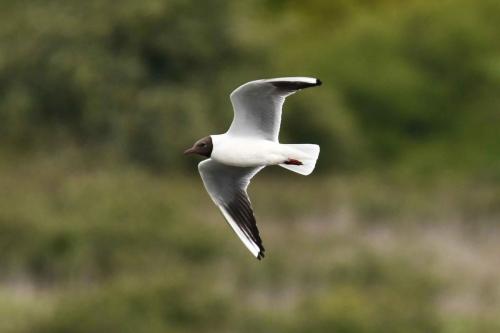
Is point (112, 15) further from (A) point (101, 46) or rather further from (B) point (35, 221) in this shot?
(B) point (35, 221)

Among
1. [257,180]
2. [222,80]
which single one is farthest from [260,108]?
[222,80]

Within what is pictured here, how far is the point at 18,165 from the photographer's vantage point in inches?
864

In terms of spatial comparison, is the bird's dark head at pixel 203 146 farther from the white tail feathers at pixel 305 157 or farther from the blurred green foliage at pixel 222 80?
the blurred green foliage at pixel 222 80

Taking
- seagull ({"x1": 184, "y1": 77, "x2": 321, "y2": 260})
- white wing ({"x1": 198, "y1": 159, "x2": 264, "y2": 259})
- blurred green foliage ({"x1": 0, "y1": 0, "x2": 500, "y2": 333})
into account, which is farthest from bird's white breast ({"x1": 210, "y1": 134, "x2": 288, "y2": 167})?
blurred green foliage ({"x1": 0, "y1": 0, "x2": 500, "y2": 333})

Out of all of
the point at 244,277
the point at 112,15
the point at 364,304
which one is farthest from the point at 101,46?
the point at 364,304

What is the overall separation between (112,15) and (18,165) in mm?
2744

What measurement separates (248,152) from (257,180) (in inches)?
575

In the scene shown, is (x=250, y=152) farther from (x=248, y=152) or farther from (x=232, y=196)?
(x=232, y=196)

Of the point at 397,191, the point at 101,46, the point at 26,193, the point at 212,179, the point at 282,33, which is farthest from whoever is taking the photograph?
the point at 282,33

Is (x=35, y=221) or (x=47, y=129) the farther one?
(x=47, y=129)

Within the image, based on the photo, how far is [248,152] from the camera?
696 cm

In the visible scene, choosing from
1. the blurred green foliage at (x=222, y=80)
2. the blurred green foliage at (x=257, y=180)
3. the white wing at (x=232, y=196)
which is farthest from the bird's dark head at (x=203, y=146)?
the blurred green foliage at (x=222, y=80)

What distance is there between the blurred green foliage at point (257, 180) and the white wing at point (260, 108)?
709 centimetres

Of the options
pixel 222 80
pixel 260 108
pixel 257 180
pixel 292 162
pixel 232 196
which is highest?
pixel 260 108
